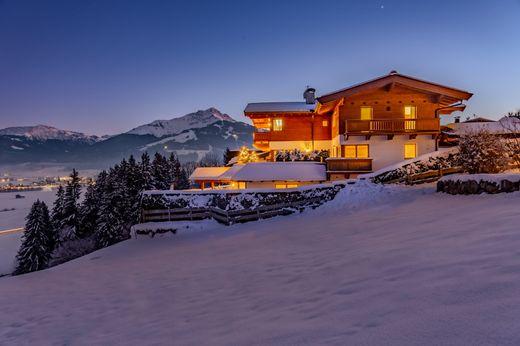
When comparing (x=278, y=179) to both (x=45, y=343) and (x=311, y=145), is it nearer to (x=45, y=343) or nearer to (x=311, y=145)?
(x=311, y=145)

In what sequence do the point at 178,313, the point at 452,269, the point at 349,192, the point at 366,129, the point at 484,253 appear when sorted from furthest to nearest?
the point at 366,129 → the point at 349,192 → the point at 178,313 → the point at 484,253 → the point at 452,269

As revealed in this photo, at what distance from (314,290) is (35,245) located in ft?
160

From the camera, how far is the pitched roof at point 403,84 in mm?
26922

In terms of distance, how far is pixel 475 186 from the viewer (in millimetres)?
12953

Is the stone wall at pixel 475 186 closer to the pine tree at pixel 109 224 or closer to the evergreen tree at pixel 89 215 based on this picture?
the pine tree at pixel 109 224

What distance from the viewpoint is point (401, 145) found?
2745cm

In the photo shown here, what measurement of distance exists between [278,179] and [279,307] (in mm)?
19997

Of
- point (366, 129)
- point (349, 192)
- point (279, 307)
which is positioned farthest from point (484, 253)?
point (366, 129)

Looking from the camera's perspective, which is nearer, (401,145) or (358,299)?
(358,299)

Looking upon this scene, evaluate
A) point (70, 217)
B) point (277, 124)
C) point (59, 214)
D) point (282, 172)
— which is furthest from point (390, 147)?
point (59, 214)

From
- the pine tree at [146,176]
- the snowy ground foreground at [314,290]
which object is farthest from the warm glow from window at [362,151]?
the pine tree at [146,176]

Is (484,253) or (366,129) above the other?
(366,129)

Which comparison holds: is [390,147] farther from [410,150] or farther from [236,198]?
[236,198]

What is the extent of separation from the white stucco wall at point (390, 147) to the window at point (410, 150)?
11.1 inches
